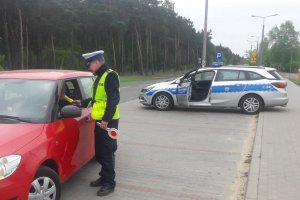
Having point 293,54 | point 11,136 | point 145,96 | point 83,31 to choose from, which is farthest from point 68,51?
point 293,54

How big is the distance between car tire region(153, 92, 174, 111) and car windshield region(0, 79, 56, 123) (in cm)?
876

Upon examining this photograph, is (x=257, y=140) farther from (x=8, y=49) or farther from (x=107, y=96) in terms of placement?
(x=8, y=49)

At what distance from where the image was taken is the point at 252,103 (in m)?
13.2

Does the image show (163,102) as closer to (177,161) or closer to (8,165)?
(177,161)

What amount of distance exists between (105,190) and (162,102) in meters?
8.73

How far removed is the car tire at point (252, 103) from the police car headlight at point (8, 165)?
34.2 ft

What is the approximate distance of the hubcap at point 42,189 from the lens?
13.2 ft

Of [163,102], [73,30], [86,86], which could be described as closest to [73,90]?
[86,86]

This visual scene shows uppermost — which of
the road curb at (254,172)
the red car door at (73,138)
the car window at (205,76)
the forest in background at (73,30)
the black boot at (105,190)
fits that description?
the forest in background at (73,30)

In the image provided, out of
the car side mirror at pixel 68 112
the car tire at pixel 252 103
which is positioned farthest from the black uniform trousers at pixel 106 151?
the car tire at pixel 252 103

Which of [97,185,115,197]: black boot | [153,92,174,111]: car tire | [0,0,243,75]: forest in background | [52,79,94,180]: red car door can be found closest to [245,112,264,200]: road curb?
[97,185,115,197]: black boot

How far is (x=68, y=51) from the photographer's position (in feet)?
169

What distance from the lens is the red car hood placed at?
12.6ft

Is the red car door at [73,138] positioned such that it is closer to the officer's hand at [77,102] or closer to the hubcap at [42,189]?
the officer's hand at [77,102]
